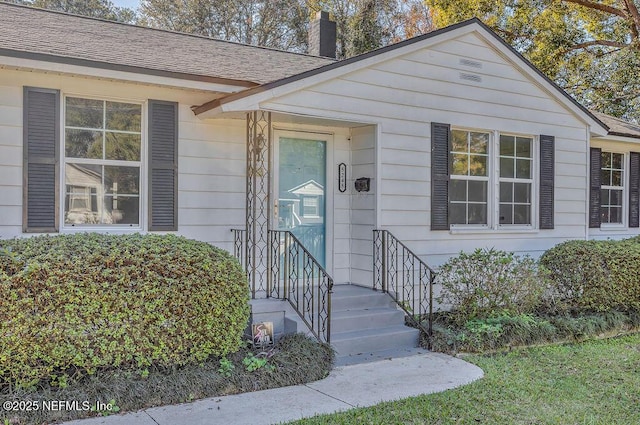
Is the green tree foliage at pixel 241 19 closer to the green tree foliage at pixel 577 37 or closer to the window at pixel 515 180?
the green tree foliage at pixel 577 37

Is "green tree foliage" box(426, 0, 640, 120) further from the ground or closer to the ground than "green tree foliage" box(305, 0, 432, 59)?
closer to the ground

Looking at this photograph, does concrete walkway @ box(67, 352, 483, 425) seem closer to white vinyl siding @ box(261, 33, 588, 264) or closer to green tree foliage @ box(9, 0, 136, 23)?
white vinyl siding @ box(261, 33, 588, 264)

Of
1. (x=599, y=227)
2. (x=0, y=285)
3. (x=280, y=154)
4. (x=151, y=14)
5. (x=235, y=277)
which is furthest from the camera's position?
(x=151, y=14)

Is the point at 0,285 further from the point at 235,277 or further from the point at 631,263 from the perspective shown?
the point at 631,263

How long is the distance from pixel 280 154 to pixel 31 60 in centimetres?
297

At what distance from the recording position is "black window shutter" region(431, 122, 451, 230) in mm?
7508

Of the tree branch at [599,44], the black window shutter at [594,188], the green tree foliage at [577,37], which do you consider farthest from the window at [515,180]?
the tree branch at [599,44]

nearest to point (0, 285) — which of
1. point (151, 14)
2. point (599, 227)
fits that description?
point (599, 227)

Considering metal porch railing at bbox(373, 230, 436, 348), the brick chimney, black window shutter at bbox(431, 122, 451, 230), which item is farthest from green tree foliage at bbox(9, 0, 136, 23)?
metal porch railing at bbox(373, 230, 436, 348)

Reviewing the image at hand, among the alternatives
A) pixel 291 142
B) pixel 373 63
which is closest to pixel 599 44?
pixel 373 63

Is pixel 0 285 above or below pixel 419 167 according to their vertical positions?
below

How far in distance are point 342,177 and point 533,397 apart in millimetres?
3713

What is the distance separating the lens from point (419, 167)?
291 inches

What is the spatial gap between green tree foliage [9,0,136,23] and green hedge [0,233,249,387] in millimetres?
19794
